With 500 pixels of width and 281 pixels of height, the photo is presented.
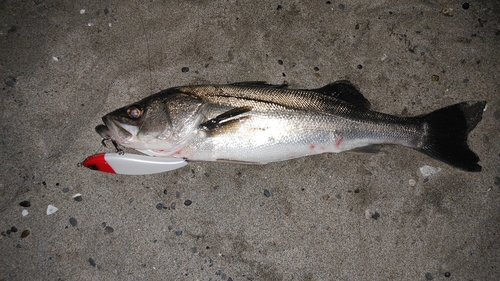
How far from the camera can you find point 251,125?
2.68m

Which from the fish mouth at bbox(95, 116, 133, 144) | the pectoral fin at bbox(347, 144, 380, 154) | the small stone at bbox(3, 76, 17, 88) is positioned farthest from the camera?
the small stone at bbox(3, 76, 17, 88)

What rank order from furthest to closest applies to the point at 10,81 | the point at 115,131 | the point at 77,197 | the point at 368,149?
the point at 10,81 → the point at 77,197 → the point at 368,149 → the point at 115,131

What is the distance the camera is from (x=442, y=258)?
10.0 feet

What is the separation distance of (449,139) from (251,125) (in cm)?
193

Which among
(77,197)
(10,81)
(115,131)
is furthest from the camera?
(10,81)

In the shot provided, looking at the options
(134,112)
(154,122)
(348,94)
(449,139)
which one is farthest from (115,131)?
(449,139)

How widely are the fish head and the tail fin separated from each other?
7.23 ft

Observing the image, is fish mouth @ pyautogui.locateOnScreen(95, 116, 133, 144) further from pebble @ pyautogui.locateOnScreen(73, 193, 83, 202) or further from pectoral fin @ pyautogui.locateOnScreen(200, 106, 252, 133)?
pebble @ pyautogui.locateOnScreen(73, 193, 83, 202)

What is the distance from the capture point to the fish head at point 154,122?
103 inches

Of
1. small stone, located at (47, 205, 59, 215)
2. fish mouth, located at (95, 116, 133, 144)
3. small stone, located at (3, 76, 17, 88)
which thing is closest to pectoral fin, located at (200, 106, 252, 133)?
fish mouth, located at (95, 116, 133, 144)

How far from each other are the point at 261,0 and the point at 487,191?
3.12 meters

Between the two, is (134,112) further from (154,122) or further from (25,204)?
(25,204)

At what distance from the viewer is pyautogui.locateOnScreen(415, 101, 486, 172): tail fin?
2930 mm

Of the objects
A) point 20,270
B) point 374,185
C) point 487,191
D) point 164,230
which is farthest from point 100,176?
point 487,191
